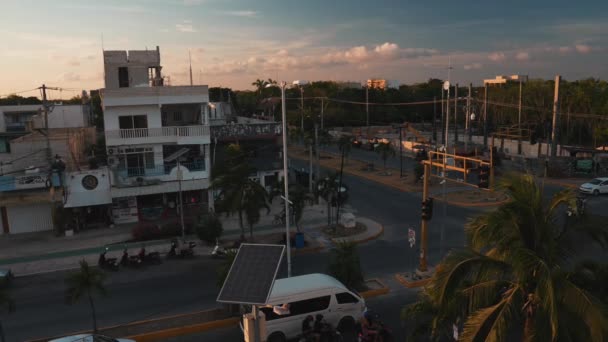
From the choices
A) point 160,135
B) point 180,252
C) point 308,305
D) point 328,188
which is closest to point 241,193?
point 180,252

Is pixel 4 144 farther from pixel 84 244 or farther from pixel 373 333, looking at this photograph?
pixel 373 333

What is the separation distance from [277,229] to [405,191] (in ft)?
46.6

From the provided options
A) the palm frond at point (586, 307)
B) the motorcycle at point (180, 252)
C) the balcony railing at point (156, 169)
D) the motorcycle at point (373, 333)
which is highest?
the palm frond at point (586, 307)

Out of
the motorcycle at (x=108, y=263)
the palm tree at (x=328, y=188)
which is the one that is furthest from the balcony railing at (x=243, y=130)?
the motorcycle at (x=108, y=263)

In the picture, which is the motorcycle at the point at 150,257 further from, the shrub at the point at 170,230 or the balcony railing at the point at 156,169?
the balcony railing at the point at 156,169

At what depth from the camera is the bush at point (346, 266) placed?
1730 cm

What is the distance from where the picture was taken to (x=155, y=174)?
98.1 feet

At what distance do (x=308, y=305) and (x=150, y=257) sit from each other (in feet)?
35.6

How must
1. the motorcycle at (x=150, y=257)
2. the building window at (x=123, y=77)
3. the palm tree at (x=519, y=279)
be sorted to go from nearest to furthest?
the palm tree at (x=519, y=279), the motorcycle at (x=150, y=257), the building window at (x=123, y=77)

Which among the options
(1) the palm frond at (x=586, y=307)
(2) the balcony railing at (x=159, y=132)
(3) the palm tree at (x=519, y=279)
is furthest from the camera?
(2) the balcony railing at (x=159, y=132)

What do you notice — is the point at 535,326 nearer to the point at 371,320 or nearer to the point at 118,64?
the point at 371,320

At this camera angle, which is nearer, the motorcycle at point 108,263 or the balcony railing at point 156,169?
the motorcycle at point 108,263

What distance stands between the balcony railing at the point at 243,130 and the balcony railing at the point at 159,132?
395 cm

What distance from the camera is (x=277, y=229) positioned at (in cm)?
2784
